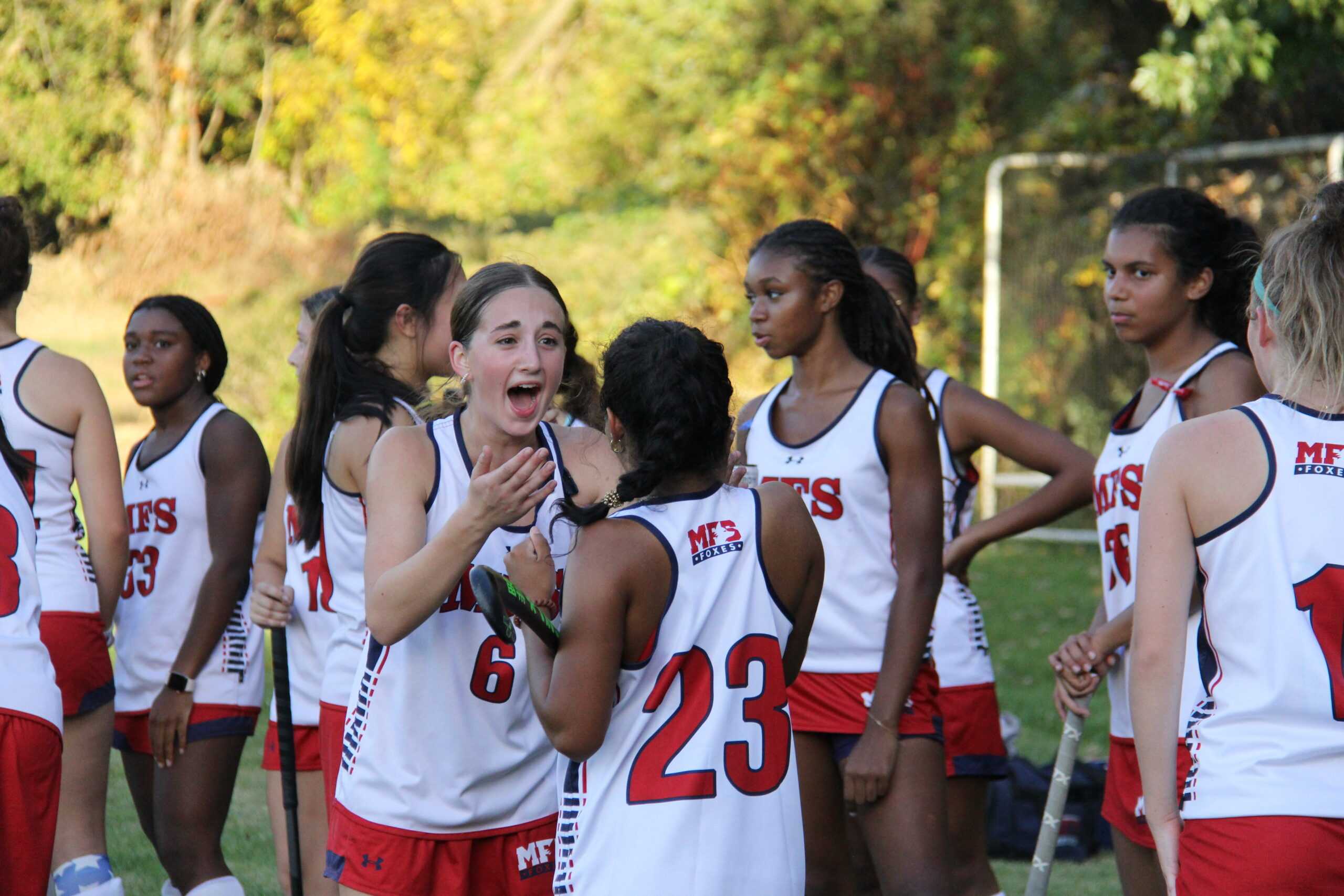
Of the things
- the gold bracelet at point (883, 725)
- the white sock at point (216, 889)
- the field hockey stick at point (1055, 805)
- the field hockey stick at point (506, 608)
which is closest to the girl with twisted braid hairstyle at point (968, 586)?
the field hockey stick at point (1055, 805)

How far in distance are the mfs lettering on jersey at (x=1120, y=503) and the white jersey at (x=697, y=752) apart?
4.67 feet

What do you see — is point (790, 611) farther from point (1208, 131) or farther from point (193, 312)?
point (1208, 131)

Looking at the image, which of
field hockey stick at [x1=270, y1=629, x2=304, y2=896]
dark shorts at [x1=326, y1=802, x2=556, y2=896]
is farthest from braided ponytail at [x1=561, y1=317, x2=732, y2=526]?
field hockey stick at [x1=270, y1=629, x2=304, y2=896]

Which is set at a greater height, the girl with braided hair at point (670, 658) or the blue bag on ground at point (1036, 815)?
the girl with braided hair at point (670, 658)

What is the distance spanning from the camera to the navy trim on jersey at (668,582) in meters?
2.57

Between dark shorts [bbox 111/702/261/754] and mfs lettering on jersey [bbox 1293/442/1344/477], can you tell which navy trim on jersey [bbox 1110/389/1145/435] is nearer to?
mfs lettering on jersey [bbox 1293/442/1344/477]

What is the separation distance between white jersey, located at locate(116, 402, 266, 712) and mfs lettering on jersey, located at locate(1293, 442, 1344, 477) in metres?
3.21

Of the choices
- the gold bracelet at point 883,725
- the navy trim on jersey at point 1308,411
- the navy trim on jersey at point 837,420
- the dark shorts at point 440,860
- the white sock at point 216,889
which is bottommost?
the white sock at point 216,889

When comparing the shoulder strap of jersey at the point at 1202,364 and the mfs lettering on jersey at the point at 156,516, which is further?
the mfs lettering on jersey at the point at 156,516

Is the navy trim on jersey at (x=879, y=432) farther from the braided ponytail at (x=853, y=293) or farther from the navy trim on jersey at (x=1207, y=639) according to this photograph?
the navy trim on jersey at (x=1207, y=639)

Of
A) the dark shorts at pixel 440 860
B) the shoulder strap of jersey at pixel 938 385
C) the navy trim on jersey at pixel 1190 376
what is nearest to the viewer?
the dark shorts at pixel 440 860

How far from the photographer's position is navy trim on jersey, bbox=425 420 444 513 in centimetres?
288

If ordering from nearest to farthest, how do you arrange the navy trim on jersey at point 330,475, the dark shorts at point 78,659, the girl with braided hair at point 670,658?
the girl with braided hair at point 670,658 < the navy trim on jersey at point 330,475 < the dark shorts at point 78,659

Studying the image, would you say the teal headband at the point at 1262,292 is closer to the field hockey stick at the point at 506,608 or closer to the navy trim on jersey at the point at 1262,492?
the navy trim on jersey at the point at 1262,492
